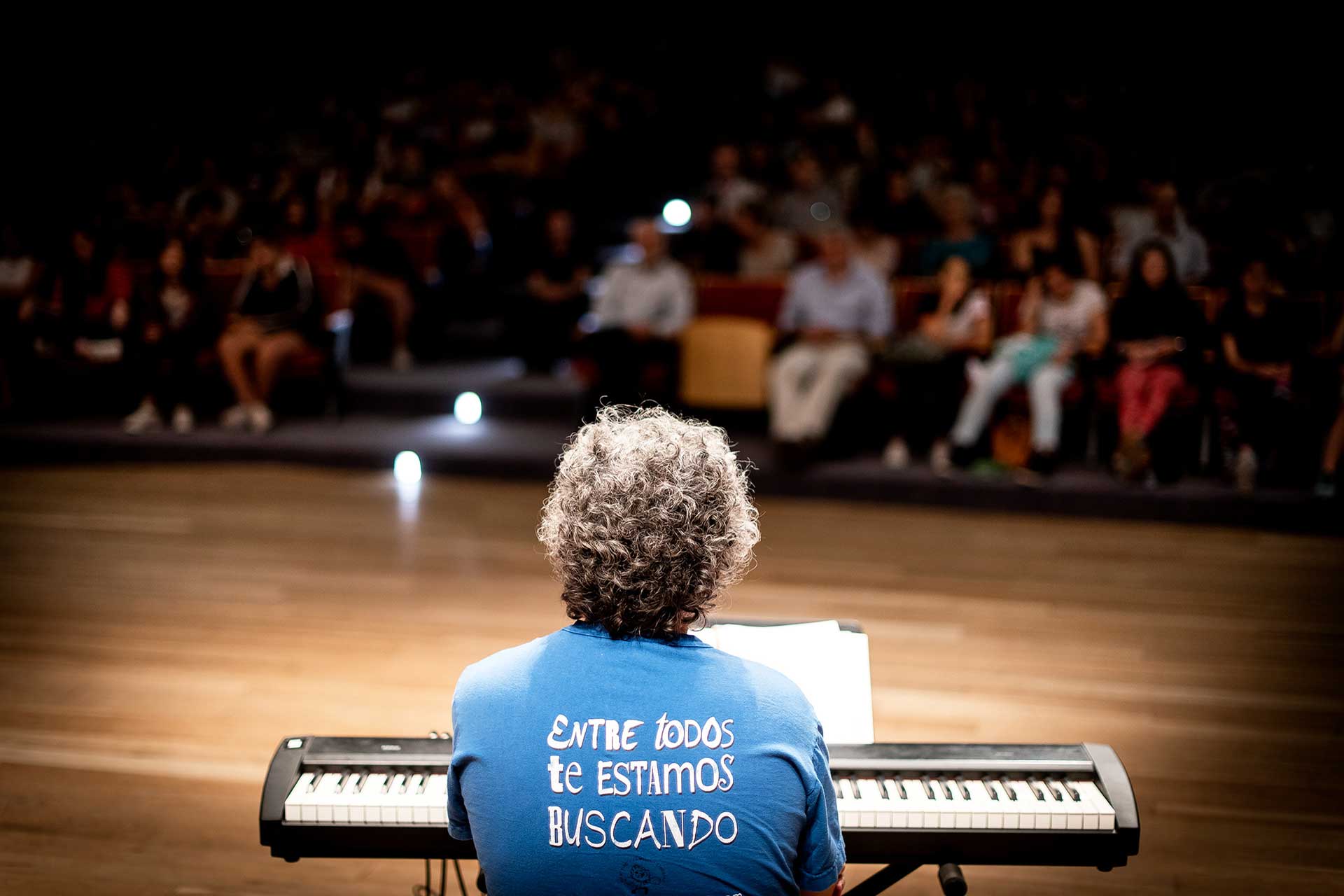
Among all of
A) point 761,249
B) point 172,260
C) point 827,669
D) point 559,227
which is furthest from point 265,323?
point 827,669

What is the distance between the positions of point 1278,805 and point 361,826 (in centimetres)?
198

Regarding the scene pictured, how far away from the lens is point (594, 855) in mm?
1143

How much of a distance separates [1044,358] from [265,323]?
3634 millimetres

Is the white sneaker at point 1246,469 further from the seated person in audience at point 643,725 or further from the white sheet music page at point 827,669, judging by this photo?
the seated person in audience at point 643,725

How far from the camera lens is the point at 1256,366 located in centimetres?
504

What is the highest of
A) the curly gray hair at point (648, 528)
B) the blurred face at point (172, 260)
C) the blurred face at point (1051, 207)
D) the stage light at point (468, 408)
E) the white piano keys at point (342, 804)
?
the blurred face at point (1051, 207)

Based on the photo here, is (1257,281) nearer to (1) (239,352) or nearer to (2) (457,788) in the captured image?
(1) (239,352)

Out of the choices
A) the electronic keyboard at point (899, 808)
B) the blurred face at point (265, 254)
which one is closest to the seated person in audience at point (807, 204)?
the blurred face at point (265, 254)

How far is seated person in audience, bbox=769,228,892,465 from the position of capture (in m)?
5.32

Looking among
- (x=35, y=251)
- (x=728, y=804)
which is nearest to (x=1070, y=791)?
(x=728, y=804)

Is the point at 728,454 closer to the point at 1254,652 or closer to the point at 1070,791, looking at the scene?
the point at 1070,791

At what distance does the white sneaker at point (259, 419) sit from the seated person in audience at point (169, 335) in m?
0.32

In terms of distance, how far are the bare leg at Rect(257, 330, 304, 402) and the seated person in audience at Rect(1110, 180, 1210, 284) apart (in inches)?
154

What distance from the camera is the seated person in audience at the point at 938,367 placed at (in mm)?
5348
